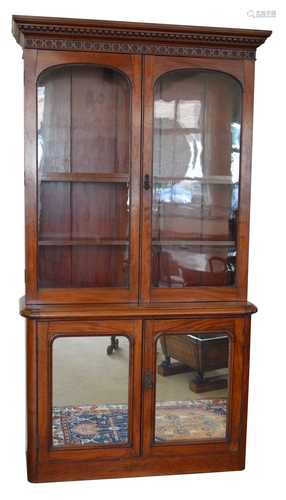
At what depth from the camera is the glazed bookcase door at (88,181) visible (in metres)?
2.70

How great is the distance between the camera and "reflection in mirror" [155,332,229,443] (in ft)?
9.22

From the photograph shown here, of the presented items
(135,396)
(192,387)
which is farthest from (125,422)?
(192,387)

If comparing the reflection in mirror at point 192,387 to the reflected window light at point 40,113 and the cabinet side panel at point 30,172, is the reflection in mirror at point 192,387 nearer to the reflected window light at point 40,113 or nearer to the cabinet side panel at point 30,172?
the cabinet side panel at point 30,172

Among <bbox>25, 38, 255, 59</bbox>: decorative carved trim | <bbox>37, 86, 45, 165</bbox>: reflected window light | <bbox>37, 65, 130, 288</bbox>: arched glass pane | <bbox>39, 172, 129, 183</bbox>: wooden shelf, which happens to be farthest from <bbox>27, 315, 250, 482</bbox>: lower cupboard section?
<bbox>25, 38, 255, 59</bbox>: decorative carved trim

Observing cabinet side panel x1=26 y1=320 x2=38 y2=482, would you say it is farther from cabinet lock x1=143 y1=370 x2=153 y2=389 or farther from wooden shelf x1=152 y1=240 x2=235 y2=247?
wooden shelf x1=152 y1=240 x2=235 y2=247

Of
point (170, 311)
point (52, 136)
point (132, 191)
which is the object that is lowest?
point (170, 311)

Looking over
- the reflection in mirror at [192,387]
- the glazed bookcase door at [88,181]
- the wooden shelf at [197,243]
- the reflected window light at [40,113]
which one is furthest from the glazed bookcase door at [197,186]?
the reflected window light at [40,113]

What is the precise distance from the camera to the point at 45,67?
262 cm

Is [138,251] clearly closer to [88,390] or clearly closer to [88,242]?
[88,242]

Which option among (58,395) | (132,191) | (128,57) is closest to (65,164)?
(132,191)

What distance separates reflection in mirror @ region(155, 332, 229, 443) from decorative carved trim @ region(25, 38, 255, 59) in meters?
1.24

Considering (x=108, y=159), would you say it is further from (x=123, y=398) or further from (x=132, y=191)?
(x=123, y=398)

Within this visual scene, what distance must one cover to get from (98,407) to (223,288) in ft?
2.55

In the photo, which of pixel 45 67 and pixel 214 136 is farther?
pixel 214 136
